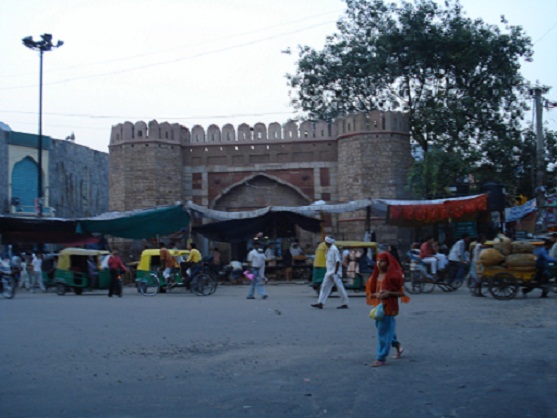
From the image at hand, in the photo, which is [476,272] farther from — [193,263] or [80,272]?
[80,272]

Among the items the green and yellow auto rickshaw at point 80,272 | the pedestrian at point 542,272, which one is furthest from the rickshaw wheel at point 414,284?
the green and yellow auto rickshaw at point 80,272

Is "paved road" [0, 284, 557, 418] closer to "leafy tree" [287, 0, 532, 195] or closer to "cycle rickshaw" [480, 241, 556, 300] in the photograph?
"cycle rickshaw" [480, 241, 556, 300]

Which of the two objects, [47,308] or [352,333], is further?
[47,308]

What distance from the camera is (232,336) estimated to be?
841 centimetres

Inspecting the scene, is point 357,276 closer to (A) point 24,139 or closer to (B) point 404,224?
(B) point 404,224

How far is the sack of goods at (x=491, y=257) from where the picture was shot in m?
13.3

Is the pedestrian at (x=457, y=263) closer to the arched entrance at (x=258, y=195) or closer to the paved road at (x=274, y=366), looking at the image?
the paved road at (x=274, y=366)

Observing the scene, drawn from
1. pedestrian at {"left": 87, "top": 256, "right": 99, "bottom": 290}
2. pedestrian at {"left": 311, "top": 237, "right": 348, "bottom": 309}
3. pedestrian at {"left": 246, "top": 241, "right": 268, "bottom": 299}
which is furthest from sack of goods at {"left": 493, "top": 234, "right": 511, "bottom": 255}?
pedestrian at {"left": 87, "top": 256, "right": 99, "bottom": 290}

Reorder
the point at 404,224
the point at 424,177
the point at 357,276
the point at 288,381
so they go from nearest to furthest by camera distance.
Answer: the point at 288,381 → the point at 357,276 → the point at 404,224 → the point at 424,177

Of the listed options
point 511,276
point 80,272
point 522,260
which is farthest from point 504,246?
point 80,272

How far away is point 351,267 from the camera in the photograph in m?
15.5

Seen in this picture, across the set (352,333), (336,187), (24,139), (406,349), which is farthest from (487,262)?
(24,139)

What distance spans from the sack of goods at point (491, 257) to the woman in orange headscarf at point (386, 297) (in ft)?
22.8

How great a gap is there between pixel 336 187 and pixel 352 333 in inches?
676
